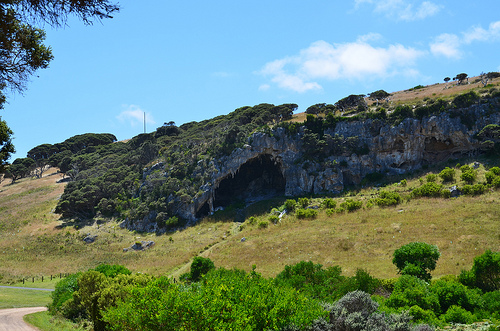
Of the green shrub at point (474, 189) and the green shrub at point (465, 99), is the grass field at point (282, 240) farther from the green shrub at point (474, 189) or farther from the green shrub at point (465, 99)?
the green shrub at point (465, 99)

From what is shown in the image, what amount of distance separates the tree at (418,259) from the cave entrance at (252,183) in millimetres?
42213

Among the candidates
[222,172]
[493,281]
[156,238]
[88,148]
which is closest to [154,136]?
[88,148]

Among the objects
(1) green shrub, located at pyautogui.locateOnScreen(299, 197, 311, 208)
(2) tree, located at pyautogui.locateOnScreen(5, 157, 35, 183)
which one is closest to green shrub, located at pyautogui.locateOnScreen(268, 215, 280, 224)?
(1) green shrub, located at pyautogui.locateOnScreen(299, 197, 311, 208)

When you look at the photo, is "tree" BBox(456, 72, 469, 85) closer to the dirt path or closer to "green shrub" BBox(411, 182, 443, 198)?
"green shrub" BBox(411, 182, 443, 198)

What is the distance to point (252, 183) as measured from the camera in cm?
7588

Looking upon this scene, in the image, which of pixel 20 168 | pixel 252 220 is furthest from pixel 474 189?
pixel 20 168

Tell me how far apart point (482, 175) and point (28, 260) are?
236 feet

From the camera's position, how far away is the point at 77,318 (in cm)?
2352

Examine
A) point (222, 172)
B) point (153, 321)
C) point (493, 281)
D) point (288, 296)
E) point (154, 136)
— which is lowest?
point (493, 281)

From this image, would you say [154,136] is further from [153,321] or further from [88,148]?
[153,321]

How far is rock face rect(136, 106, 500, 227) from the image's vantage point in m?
60.6

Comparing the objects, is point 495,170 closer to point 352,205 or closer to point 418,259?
point 352,205

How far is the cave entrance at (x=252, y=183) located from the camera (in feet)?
235

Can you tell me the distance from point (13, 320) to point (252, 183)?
57725 millimetres
